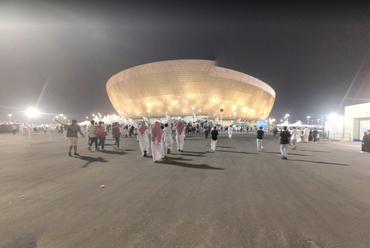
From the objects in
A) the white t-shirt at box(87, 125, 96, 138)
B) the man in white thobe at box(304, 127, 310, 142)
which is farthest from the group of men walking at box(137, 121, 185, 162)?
the man in white thobe at box(304, 127, 310, 142)

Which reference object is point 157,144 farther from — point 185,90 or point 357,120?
point 185,90

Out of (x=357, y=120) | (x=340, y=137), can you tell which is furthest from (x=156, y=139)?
(x=340, y=137)

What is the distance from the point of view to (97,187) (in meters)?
4.10

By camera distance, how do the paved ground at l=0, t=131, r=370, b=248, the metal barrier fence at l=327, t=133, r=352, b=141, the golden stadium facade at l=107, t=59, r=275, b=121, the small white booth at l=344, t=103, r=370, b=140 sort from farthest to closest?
the golden stadium facade at l=107, t=59, r=275, b=121, the metal barrier fence at l=327, t=133, r=352, b=141, the small white booth at l=344, t=103, r=370, b=140, the paved ground at l=0, t=131, r=370, b=248

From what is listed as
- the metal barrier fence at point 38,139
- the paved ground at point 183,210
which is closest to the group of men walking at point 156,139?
the paved ground at point 183,210

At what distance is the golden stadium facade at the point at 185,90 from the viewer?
48.6 meters

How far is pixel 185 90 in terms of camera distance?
5159 cm

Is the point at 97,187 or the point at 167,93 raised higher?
the point at 167,93

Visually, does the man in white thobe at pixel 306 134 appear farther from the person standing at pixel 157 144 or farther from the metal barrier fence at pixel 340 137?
the person standing at pixel 157 144

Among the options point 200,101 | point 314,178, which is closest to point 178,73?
point 200,101

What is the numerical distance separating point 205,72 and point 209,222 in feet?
162

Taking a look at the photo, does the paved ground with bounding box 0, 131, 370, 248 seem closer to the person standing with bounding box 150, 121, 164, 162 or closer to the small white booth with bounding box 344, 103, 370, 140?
the person standing with bounding box 150, 121, 164, 162

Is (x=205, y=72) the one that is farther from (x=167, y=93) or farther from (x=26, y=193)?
(x=26, y=193)

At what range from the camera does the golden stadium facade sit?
48594 mm
